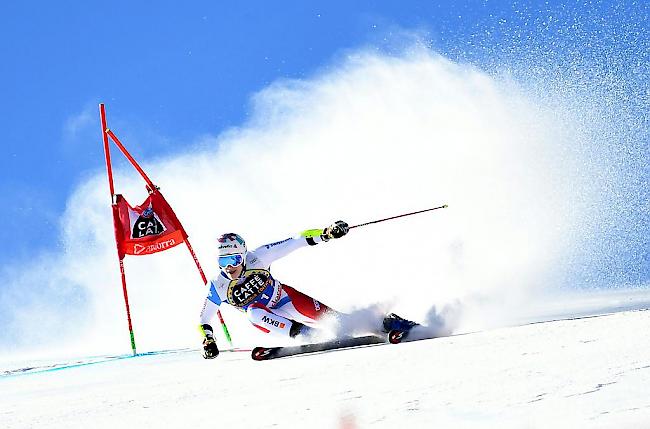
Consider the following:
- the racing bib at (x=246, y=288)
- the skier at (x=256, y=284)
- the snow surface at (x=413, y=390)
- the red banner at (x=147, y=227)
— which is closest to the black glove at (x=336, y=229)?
the skier at (x=256, y=284)

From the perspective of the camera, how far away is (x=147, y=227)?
35.1 feet

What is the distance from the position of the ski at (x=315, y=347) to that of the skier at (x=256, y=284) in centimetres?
49

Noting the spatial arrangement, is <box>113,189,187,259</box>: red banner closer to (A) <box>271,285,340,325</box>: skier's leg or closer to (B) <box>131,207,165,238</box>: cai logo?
(B) <box>131,207,165,238</box>: cai logo

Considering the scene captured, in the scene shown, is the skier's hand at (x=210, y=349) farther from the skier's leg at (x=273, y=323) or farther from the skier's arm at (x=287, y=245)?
the skier's arm at (x=287, y=245)

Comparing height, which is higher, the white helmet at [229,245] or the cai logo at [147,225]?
the cai logo at [147,225]

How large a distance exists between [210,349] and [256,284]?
2.91 feet

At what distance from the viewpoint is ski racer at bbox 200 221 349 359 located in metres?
7.23

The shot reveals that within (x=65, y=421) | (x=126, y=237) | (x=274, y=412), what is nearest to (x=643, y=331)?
(x=274, y=412)

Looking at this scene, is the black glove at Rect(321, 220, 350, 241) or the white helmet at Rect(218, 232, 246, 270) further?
the white helmet at Rect(218, 232, 246, 270)

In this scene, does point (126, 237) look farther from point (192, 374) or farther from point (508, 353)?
point (508, 353)

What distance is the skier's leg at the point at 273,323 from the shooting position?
7297 mm

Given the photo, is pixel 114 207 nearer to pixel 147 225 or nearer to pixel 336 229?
pixel 147 225

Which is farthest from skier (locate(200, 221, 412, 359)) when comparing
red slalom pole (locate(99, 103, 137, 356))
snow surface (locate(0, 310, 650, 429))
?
red slalom pole (locate(99, 103, 137, 356))

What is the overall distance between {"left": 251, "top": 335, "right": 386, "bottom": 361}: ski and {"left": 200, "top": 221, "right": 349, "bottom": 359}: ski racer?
1.62 feet
